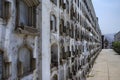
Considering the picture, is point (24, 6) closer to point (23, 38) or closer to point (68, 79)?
point (23, 38)

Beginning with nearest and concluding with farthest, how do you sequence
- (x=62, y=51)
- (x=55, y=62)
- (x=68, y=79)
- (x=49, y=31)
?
(x=49, y=31) → (x=55, y=62) → (x=62, y=51) → (x=68, y=79)

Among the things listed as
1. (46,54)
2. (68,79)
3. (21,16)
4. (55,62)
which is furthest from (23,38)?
(68,79)

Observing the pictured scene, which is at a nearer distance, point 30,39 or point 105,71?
point 30,39

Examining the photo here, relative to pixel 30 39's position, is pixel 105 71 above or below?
below

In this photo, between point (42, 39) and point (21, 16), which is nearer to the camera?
point (21, 16)

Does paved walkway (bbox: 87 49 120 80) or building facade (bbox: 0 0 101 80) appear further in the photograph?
paved walkway (bbox: 87 49 120 80)

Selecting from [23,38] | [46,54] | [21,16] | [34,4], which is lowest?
[46,54]

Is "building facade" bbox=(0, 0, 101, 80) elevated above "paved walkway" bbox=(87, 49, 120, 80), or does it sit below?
above

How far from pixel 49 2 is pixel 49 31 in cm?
191

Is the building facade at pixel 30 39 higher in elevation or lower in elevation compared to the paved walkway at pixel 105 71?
higher

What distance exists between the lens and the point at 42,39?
12.2 metres

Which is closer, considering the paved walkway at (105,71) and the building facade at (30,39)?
the building facade at (30,39)

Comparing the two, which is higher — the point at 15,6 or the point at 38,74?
the point at 15,6

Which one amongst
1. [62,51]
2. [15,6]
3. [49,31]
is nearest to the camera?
[15,6]
